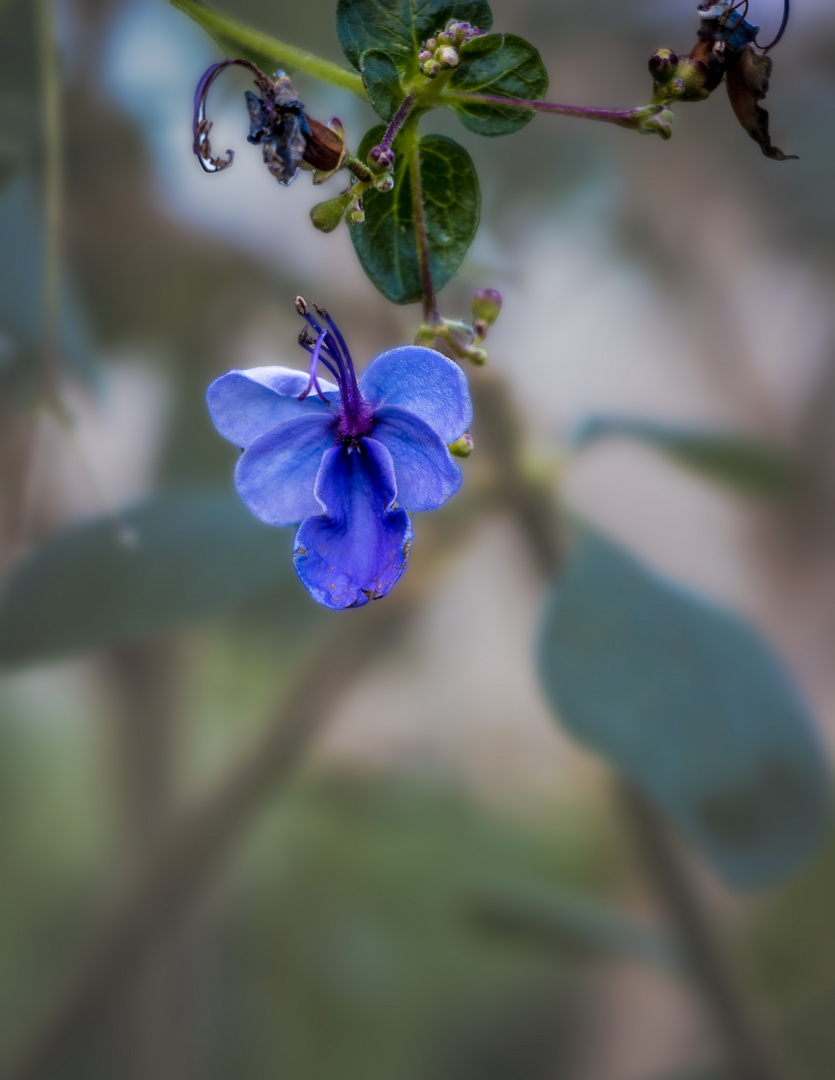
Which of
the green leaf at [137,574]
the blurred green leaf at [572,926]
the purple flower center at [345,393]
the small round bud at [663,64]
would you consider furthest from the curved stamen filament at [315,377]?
the blurred green leaf at [572,926]

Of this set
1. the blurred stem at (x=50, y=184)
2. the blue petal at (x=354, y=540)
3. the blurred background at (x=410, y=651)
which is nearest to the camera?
the blue petal at (x=354, y=540)

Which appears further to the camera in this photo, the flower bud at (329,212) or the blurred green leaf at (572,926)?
the blurred green leaf at (572,926)

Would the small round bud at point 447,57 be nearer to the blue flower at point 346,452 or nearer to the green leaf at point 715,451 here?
the blue flower at point 346,452

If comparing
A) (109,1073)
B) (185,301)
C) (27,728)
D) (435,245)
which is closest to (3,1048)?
(109,1073)

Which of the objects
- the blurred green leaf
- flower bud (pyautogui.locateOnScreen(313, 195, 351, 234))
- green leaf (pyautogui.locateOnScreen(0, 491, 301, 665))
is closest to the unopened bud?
flower bud (pyautogui.locateOnScreen(313, 195, 351, 234))

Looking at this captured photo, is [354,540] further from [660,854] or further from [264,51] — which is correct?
[660,854]

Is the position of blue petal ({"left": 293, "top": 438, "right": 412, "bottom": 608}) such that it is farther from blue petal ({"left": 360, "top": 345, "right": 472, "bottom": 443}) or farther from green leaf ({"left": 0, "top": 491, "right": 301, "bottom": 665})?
green leaf ({"left": 0, "top": 491, "right": 301, "bottom": 665})

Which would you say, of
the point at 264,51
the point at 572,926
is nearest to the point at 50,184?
the point at 264,51

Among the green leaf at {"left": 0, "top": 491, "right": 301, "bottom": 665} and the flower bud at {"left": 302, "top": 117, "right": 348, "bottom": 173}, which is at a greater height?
the flower bud at {"left": 302, "top": 117, "right": 348, "bottom": 173}
